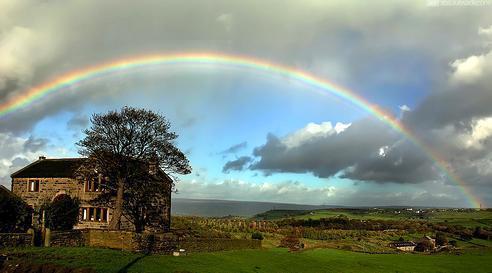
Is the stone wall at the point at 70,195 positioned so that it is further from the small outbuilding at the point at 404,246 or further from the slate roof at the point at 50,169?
the small outbuilding at the point at 404,246

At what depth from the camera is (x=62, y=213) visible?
46156mm

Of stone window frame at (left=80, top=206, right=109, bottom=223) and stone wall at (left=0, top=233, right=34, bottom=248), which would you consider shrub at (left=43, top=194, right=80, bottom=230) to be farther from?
stone wall at (left=0, top=233, right=34, bottom=248)

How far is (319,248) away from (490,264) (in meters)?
18.9

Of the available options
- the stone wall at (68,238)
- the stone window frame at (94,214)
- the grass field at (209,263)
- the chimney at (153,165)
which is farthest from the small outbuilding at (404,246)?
the stone wall at (68,238)

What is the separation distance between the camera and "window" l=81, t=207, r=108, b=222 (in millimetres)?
51625

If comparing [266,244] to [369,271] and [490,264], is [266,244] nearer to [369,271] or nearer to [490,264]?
[369,271]

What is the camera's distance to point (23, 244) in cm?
2883

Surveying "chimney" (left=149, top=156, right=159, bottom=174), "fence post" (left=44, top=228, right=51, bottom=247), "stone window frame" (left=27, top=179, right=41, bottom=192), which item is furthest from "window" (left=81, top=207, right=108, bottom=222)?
"fence post" (left=44, top=228, right=51, bottom=247)

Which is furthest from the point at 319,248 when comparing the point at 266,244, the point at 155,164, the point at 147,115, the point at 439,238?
the point at 439,238

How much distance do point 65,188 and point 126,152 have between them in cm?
1510

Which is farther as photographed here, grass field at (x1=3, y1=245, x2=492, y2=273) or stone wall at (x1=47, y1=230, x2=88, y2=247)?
stone wall at (x1=47, y1=230, x2=88, y2=247)

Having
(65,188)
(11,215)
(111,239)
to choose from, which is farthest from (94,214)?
(111,239)

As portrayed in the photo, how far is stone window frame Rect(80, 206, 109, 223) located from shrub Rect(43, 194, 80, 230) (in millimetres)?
2471

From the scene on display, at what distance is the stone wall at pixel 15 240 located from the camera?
2755 centimetres
